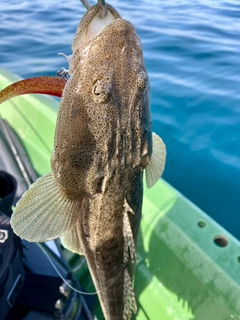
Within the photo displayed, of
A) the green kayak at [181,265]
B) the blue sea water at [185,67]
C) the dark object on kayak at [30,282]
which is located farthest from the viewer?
the blue sea water at [185,67]

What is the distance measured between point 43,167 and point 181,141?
2.16 metres

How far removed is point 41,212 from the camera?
5.76 ft

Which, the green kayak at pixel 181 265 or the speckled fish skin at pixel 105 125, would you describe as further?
the green kayak at pixel 181 265

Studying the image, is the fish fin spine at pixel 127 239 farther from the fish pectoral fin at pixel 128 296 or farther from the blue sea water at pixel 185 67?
the blue sea water at pixel 185 67

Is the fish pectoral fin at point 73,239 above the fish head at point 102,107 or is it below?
below

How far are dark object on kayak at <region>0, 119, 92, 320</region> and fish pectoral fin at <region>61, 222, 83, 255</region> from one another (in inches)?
20.2

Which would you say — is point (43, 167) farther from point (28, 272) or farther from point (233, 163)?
point (233, 163)

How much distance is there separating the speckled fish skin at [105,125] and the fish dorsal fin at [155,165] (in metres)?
0.15

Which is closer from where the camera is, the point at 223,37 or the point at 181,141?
the point at 181,141

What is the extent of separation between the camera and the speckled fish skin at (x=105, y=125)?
164cm

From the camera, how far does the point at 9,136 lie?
14.9 ft

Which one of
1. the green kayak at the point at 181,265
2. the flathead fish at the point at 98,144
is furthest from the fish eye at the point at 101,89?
the green kayak at the point at 181,265

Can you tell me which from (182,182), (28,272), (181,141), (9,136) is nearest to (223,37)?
(181,141)

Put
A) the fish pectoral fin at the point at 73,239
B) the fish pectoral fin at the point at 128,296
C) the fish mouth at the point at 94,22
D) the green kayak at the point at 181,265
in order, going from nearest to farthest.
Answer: the fish mouth at the point at 94,22
the fish pectoral fin at the point at 73,239
the fish pectoral fin at the point at 128,296
the green kayak at the point at 181,265
